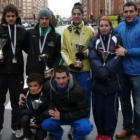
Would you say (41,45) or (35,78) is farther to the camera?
(41,45)

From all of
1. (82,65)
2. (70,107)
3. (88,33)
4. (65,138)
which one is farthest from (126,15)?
(65,138)

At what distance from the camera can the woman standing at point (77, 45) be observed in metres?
4.59

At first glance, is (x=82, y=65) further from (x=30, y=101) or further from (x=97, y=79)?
A: (x=30, y=101)

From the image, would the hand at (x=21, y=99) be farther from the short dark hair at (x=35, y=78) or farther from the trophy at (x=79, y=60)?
the trophy at (x=79, y=60)

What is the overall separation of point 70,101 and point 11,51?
131cm

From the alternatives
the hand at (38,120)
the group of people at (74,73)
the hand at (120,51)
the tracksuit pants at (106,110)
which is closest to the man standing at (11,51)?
the group of people at (74,73)

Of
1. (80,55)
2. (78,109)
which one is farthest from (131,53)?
(78,109)

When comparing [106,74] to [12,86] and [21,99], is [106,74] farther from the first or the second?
[12,86]

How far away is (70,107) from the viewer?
4281mm

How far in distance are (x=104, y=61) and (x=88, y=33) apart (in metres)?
0.67

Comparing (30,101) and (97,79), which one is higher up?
(97,79)

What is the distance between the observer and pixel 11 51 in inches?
180

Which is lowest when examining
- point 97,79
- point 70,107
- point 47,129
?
point 47,129

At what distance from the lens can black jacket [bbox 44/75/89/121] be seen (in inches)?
165
